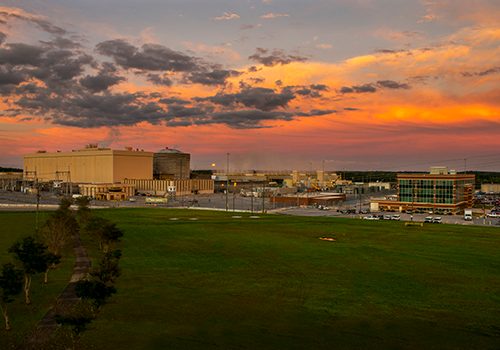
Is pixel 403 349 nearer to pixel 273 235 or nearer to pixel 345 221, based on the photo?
pixel 273 235

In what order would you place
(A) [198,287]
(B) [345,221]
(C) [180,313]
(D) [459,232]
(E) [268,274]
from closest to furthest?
1. (C) [180,313]
2. (A) [198,287]
3. (E) [268,274]
4. (D) [459,232]
5. (B) [345,221]

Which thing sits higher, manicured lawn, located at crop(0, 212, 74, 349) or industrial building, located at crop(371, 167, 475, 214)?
industrial building, located at crop(371, 167, 475, 214)

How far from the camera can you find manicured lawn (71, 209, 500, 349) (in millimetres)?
31953

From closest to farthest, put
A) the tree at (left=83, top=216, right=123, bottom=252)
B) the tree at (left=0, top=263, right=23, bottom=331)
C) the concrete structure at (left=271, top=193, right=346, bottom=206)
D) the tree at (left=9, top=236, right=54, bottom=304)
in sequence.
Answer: the tree at (left=0, top=263, right=23, bottom=331) < the tree at (left=9, top=236, right=54, bottom=304) < the tree at (left=83, top=216, right=123, bottom=252) < the concrete structure at (left=271, top=193, right=346, bottom=206)

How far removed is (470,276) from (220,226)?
54.5 m

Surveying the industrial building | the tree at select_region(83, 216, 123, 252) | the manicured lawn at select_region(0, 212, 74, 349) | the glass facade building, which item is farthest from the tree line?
the glass facade building

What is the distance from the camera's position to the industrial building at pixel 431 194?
15650 cm

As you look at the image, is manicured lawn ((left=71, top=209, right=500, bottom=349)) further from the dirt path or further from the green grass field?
the dirt path

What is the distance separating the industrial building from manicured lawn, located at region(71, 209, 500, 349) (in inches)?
3148

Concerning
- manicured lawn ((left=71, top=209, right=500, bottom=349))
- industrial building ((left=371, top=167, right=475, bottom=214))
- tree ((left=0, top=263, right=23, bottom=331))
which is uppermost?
industrial building ((left=371, top=167, right=475, bottom=214))

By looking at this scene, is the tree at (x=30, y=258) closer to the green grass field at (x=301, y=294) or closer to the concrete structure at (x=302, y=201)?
the green grass field at (x=301, y=294)

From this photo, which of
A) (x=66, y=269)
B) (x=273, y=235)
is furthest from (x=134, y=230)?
(x=66, y=269)

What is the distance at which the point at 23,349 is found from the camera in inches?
1139

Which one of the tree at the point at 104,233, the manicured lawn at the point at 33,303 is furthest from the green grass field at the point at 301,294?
the manicured lawn at the point at 33,303
